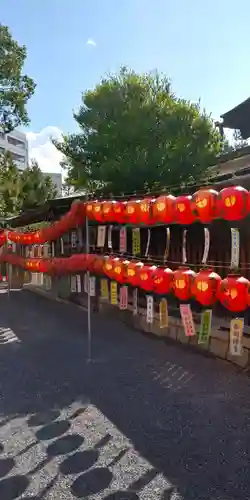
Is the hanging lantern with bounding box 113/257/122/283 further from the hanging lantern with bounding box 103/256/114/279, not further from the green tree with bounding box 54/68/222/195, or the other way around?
the green tree with bounding box 54/68/222/195

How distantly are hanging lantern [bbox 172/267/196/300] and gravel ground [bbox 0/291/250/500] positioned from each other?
1.35m

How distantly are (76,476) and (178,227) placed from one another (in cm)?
474

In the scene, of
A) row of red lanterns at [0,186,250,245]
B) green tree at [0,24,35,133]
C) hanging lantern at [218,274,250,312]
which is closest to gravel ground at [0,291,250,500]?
hanging lantern at [218,274,250,312]

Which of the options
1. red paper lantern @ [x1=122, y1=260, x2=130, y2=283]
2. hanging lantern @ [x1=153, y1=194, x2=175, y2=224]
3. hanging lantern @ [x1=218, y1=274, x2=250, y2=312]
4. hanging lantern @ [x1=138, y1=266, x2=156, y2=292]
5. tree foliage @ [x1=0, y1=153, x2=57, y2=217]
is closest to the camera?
hanging lantern @ [x1=218, y1=274, x2=250, y2=312]

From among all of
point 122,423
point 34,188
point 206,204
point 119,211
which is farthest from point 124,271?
point 34,188

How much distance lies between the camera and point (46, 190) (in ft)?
97.0

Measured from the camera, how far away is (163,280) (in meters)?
5.41

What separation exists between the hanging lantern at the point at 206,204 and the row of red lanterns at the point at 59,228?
3160mm

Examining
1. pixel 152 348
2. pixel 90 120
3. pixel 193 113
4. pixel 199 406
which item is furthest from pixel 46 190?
pixel 199 406

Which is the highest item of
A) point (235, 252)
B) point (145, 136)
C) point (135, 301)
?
point (145, 136)

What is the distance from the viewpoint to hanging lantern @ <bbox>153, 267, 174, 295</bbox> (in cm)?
539

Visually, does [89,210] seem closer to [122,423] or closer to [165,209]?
[165,209]

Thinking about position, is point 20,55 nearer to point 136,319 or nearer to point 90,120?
point 90,120

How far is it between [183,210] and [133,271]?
1.42 metres
